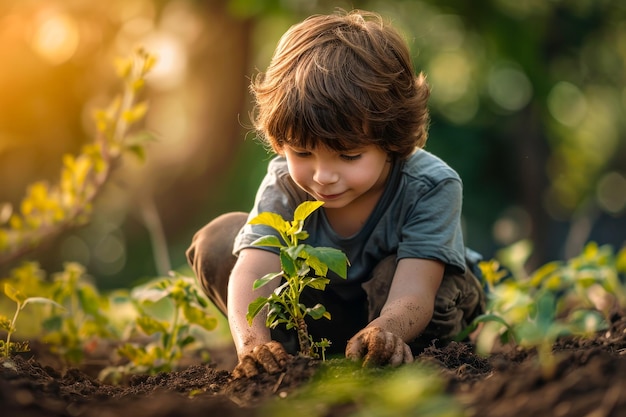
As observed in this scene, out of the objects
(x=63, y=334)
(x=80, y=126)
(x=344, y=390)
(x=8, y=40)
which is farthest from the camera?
(x=80, y=126)

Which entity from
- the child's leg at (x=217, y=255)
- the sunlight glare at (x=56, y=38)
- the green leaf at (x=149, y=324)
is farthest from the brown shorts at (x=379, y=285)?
the sunlight glare at (x=56, y=38)

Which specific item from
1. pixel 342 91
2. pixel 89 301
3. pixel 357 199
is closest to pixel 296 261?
pixel 342 91

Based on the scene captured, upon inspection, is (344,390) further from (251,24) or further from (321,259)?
(251,24)

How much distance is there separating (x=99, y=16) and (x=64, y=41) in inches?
15.2

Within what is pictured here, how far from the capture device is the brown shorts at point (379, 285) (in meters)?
2.72

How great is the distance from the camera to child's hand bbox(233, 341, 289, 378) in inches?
81.1

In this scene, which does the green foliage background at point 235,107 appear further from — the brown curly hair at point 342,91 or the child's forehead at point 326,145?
the child's forehead at point 326,145

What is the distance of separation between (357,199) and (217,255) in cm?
53

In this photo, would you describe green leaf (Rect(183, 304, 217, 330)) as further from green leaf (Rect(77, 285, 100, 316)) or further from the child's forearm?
the child's forearm

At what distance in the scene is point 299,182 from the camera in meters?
2.56

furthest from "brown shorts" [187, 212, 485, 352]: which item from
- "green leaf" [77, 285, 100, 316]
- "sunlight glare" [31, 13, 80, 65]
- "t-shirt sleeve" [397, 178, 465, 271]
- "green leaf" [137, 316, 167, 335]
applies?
"sunlight glare" [31, 13, 80, 65]

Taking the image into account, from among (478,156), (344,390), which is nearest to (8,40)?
(478,156)

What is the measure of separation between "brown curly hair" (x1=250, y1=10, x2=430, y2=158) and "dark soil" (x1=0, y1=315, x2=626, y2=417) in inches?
27.1

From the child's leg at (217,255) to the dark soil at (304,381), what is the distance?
706mm
